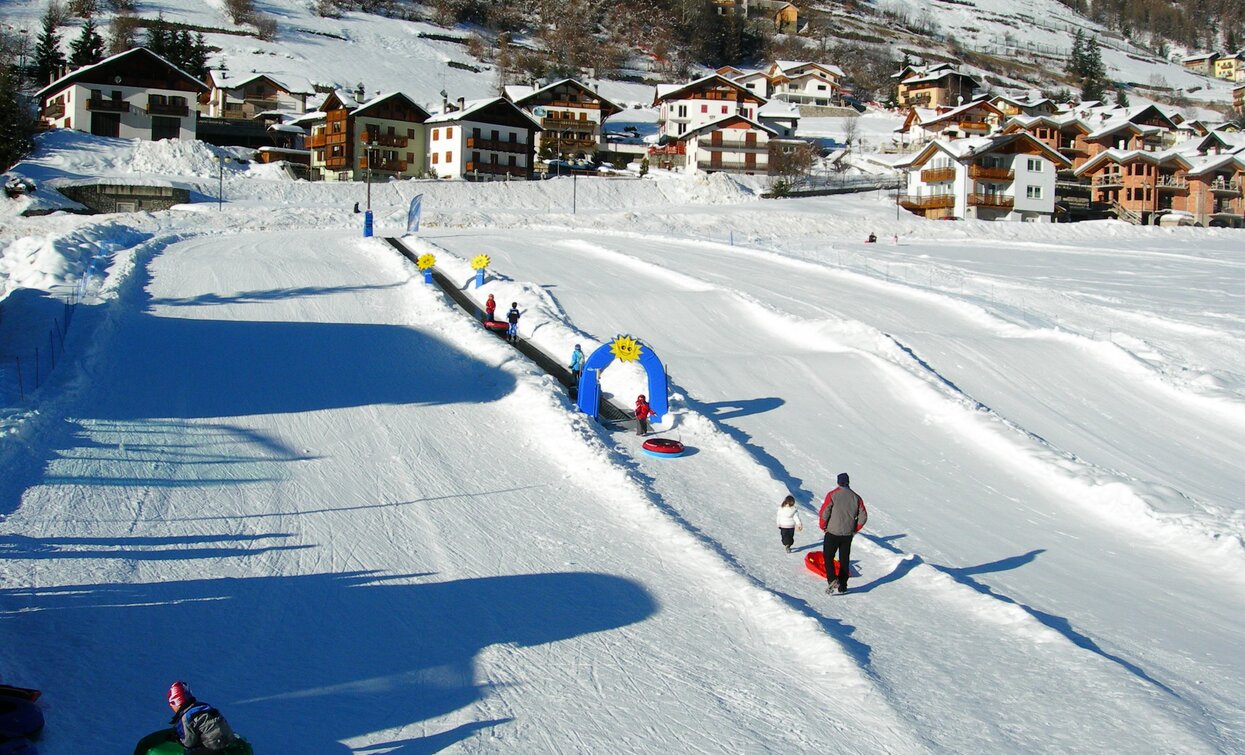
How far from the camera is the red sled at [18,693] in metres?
6.80

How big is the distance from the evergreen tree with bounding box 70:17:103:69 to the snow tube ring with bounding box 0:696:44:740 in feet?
294

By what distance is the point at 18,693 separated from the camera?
6.89 metres

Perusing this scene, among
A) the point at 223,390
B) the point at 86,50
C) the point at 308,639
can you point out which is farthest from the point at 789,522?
the point at 86,50

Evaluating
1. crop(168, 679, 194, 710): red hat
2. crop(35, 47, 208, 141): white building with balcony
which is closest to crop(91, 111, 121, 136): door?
crop(35, 47, 208, 141): white building with balcony

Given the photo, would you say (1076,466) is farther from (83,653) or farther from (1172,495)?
(83,653)

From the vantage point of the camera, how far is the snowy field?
8.12 meters

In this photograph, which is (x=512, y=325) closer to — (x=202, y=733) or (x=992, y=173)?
(x=202, y=733)

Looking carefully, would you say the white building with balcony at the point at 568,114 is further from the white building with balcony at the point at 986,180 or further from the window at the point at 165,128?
the window at the point at 165,128

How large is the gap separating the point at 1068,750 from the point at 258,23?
117 m

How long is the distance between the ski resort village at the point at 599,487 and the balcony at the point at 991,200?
60.2 ft

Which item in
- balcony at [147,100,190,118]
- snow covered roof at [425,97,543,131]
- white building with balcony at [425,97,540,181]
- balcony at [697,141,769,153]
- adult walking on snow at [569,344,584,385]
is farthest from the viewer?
balcony at [697,141,769,153]

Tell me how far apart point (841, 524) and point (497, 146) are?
6523cm

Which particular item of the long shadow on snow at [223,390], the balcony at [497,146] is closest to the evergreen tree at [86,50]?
the balcony at [497,146]

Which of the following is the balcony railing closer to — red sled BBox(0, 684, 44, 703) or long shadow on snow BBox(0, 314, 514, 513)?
long shadow on snow BBox(0, 314, 514, 513)
